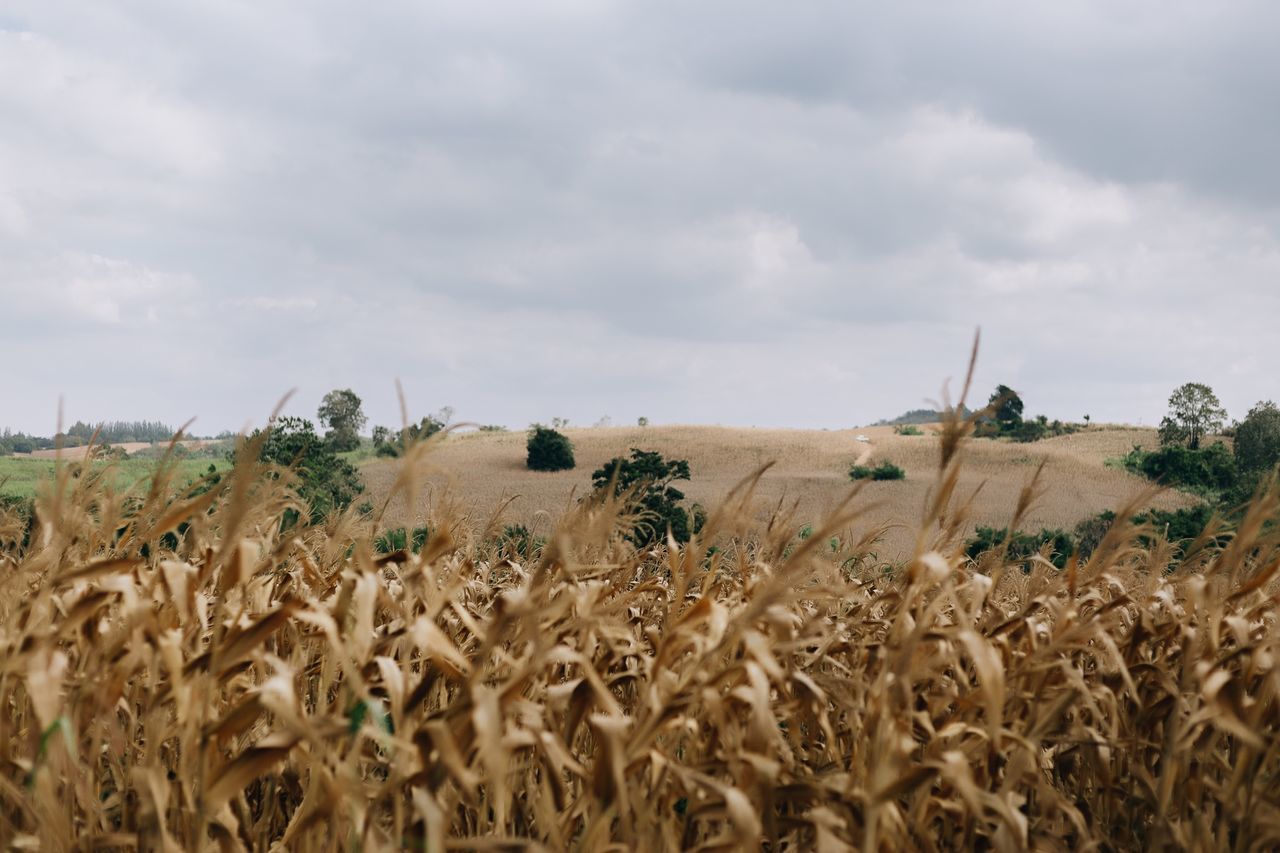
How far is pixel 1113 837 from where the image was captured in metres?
3.02

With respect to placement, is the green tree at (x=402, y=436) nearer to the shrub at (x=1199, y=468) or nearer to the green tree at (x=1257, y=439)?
the shrub at (x=1199, y=468)

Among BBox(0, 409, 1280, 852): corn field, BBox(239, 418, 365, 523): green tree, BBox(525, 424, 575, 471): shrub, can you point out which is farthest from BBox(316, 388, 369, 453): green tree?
BBox(0, 409, 1280, 852): corn field

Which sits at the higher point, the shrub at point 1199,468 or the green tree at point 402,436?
the green tree at point 402,436

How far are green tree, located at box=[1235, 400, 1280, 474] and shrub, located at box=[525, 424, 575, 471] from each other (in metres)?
34.8

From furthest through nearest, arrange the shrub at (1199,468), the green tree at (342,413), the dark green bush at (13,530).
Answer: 1. the green tree at (342,413)
2. the shrub at (1199,468)
3. the dark green bush at (13,530)

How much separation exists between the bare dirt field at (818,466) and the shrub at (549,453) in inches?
32.7

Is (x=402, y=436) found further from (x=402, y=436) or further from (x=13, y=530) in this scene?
(x=13, y=530)

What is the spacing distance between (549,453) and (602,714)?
48.8 meters

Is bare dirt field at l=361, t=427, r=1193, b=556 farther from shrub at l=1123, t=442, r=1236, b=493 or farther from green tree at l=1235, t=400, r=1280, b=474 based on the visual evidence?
green tree at l=1235, t=400, r=1280, b=474

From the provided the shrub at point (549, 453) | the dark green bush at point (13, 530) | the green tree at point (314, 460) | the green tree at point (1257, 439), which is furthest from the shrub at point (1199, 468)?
the dark green bush at point (13, 530)

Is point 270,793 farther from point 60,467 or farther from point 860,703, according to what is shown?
point 860,703

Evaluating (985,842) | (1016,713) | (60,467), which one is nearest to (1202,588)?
(1016,713)

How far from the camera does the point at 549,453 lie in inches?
2015

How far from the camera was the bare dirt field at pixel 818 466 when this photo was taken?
35688mm
